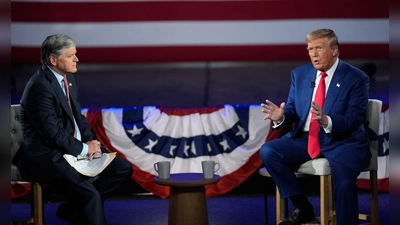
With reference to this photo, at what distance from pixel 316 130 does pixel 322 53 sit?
0.40m

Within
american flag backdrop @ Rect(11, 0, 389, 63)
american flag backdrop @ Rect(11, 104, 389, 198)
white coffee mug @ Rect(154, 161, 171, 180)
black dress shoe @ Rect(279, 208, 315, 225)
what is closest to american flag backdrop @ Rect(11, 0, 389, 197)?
american flag backdrop @ Rect(11, 0, 389, 63)

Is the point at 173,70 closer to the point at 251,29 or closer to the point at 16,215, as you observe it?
the point at 251,29

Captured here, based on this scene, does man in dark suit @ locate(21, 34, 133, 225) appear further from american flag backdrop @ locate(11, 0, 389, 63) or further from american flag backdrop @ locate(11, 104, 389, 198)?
american flag backdrop @ locate(11, 0, 389, 63)

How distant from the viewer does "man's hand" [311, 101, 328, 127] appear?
2488 millimetres

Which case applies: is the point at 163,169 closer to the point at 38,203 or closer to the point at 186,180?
the point at 186,180

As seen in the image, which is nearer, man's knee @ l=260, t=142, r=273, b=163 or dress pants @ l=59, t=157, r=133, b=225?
dress pants @ l=59, t=157, r=133, b=225

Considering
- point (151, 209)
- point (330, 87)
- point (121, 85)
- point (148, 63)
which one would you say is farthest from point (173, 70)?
point (330, 87)

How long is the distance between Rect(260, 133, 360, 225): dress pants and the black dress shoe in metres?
0.12

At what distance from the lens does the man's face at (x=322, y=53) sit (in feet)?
9.02

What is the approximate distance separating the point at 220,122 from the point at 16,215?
1509 mm

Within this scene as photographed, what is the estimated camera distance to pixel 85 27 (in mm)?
4684

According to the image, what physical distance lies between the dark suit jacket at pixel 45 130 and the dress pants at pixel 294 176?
3.22ft

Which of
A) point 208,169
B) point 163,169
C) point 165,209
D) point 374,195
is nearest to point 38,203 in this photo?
point 163,169

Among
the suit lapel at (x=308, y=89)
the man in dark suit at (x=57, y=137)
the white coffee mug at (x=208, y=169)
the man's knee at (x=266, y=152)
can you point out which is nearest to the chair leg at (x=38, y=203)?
the man in dark suit at (x=57, y=137)
